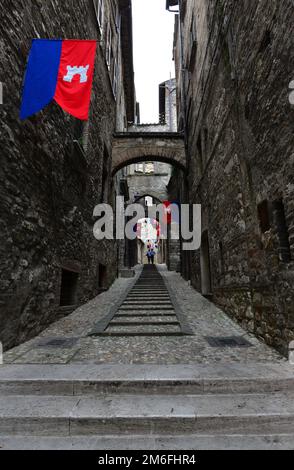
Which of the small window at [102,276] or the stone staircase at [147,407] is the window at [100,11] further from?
the stone staircase at [147,407]

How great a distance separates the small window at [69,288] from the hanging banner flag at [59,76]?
3.56 metres

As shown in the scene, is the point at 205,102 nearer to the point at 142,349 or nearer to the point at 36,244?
the point at 36,244

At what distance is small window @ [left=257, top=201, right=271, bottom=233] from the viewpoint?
12.1ft

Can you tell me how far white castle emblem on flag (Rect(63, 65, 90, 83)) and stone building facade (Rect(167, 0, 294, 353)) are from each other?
263 cm

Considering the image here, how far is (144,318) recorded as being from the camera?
17.3ft

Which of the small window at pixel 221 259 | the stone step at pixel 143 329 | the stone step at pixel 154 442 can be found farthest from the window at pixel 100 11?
the stone step at pixel 154 442

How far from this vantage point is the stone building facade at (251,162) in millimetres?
3121

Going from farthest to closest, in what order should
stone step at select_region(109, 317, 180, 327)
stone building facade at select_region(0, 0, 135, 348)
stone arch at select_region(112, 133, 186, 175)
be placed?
stone arch at select_region(112, 133, 186, 175) → stone step at select_region(109, 317, 180, 327) → stone building facade at select_region(0, 0, 135, 348)

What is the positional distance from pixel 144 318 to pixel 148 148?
25.0ft

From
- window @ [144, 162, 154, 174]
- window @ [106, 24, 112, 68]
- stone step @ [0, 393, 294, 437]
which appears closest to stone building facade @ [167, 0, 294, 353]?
stone step @ [0, 393, 294, 437]

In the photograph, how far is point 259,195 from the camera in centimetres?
380

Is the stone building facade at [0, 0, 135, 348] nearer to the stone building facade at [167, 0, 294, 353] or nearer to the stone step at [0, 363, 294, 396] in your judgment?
the stone step at [0, 363, 294, 396]

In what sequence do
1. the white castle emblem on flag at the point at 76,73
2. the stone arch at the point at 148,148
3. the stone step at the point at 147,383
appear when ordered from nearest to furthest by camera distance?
the stone step at the point at 147,383, the white castle emblem on flag at the point at 76,73, the stone arch at the point at 148,148
